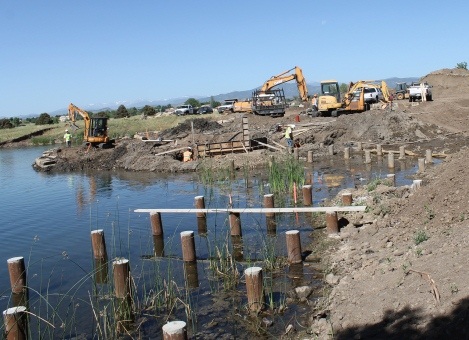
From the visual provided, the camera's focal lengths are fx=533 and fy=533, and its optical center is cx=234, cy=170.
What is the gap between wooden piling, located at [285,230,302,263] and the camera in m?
11.1

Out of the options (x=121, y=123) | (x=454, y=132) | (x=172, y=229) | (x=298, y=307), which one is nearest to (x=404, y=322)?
(x=298, y=307)

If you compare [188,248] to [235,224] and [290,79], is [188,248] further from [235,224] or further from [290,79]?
[290,79]

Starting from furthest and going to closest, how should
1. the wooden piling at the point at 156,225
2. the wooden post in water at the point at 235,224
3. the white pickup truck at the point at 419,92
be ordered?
the white pickup truck at the point at 419,92
the wooden piling at the point at 156,225
the wooden post in water at the point at 235,224

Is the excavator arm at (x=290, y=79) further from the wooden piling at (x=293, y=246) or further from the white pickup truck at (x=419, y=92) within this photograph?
the wooden piling at (x=293, y=246)

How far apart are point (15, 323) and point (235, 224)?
6.61m

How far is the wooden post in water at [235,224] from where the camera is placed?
44.0ft

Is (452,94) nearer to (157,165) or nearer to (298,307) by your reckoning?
(157,165)

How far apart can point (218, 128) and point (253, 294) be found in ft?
116

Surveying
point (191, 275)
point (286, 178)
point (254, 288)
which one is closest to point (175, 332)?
point (254, 288)

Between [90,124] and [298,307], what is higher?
[90,124]

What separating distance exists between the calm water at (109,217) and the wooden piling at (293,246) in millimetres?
1318

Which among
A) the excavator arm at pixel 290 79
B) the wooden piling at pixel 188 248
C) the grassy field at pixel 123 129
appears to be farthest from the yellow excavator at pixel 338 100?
the wooden piling at pixel 188 248

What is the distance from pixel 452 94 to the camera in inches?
2131

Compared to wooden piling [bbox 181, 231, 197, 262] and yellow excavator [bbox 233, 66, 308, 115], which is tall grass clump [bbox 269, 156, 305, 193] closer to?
wooden piling [bbox 181, 231, 197, 262]
